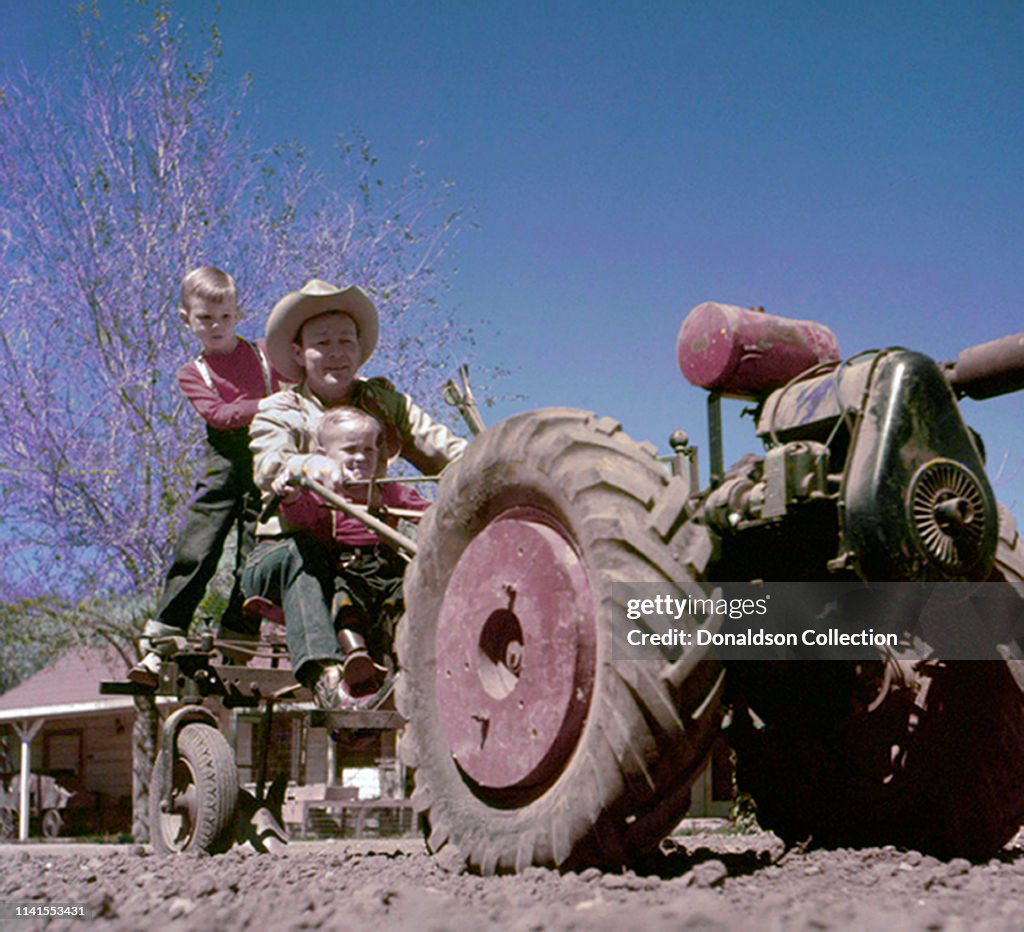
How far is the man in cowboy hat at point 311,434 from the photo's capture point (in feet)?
16.1

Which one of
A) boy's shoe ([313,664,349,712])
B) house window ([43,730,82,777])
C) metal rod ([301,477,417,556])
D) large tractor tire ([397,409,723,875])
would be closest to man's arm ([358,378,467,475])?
metal rod ([301,477,417,556])

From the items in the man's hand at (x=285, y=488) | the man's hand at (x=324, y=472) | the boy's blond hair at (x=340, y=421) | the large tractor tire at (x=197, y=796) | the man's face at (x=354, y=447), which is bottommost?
the large tractor tire at (x=197, y=796)

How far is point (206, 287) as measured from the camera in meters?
6.15

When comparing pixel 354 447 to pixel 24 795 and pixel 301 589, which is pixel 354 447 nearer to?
pixel 301 589

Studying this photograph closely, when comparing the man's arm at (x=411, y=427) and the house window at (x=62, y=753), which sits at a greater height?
the man's arm at (x=411, y=427)

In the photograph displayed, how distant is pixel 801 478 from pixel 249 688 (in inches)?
134

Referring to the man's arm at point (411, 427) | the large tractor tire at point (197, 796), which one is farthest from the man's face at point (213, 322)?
the large tractor tire at point (197, 796)

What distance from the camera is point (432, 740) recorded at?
3.55 meters

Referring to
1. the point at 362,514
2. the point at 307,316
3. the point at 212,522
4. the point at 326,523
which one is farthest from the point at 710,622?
the point at 212,522

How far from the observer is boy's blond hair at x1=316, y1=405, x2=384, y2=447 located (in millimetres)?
5387

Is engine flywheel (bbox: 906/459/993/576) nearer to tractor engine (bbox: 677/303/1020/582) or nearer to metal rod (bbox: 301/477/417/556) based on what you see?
tractor engine (bbox: 677/303/1020/582)

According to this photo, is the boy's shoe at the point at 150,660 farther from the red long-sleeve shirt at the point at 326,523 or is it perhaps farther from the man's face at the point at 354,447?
the man's face at the point at 354,447

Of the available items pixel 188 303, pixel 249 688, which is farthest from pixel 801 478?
pixel 188 303

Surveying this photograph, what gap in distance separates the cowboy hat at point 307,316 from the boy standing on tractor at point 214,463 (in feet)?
1.11
